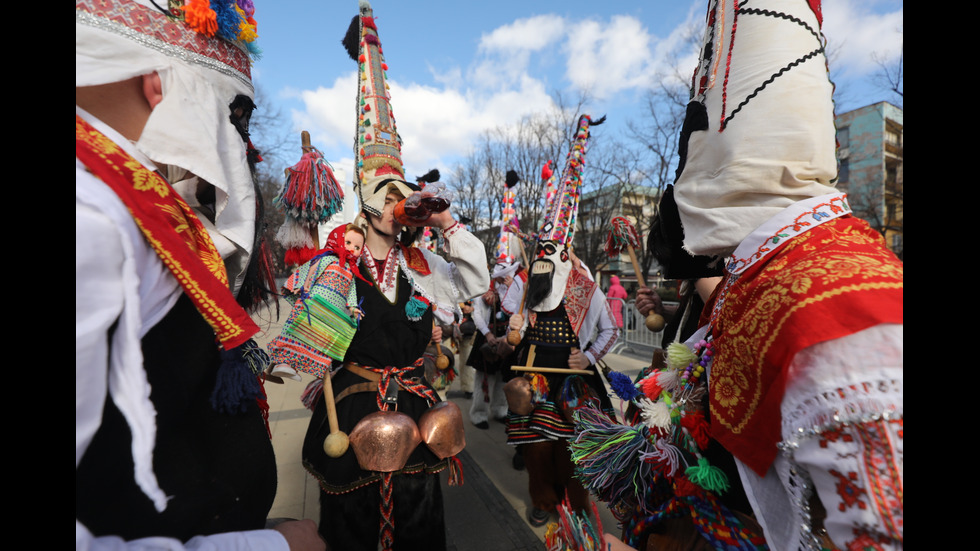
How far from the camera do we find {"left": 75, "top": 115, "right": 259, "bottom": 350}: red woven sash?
2.34ft

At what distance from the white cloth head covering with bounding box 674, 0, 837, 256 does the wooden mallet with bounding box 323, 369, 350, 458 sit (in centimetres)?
175

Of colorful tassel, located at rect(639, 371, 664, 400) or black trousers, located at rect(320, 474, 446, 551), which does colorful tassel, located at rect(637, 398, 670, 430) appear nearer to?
colorful tassel, located at rect(639, 371, 664, 400)

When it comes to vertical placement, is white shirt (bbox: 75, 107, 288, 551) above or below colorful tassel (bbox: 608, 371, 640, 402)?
above

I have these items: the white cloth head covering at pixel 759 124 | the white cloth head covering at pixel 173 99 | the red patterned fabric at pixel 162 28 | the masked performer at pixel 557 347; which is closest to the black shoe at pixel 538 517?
the masked performer at pixel 557 347

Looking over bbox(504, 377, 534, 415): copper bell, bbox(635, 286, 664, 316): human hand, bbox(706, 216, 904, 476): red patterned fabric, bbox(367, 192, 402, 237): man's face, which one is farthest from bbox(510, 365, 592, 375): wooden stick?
bbox(706, 216, 904, 476): red patterned fabric

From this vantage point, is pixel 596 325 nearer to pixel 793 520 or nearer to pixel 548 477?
pixel 548 477

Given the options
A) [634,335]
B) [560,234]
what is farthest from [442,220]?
[634,335]

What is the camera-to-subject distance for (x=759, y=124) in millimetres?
1112

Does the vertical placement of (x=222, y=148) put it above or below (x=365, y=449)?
above

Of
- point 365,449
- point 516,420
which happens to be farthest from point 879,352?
point 516,420

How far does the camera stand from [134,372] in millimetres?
710

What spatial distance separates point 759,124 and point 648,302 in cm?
133

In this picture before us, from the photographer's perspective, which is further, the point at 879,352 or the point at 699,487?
the point at 699,487

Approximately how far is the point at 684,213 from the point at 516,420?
253 centimetres
